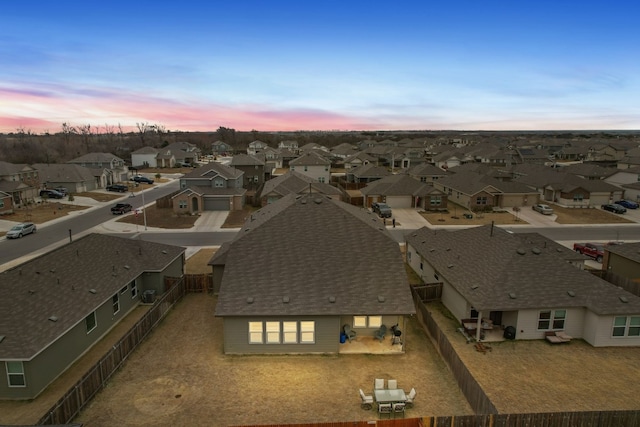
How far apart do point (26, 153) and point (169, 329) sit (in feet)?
445

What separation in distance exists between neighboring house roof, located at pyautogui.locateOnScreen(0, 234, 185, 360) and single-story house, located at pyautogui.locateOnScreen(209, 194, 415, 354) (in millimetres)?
7427

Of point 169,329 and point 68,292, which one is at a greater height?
point 68,292

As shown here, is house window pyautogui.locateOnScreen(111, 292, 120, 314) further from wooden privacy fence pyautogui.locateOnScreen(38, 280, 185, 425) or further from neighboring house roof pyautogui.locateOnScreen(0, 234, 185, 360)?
wooden privacy fence pyautogui.locateOnScreen(38, 280, 185, 425)

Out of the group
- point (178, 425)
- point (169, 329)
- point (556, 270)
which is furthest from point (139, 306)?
point (556, 270)

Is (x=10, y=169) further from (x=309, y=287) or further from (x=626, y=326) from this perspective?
(x=626, y=326)

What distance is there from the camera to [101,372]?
18000 mm

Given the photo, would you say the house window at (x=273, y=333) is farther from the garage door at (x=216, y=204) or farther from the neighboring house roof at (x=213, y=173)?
the neighboring house roof at (x=213, y=173)

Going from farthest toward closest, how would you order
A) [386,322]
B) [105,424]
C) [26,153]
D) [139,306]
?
[26,153]
[139,306]
[386,322]
[105,424]

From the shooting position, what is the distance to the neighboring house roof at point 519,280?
22562 millimetres

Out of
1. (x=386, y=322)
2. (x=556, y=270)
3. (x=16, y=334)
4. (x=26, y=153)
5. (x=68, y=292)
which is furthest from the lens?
(x=26, y=153)

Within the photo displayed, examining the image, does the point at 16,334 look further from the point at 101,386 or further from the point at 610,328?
the point at 610,328

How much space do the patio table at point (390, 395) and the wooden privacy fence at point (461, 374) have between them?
2.80 m

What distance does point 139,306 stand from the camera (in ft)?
90.6

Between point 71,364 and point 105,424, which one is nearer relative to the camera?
point 105,424
